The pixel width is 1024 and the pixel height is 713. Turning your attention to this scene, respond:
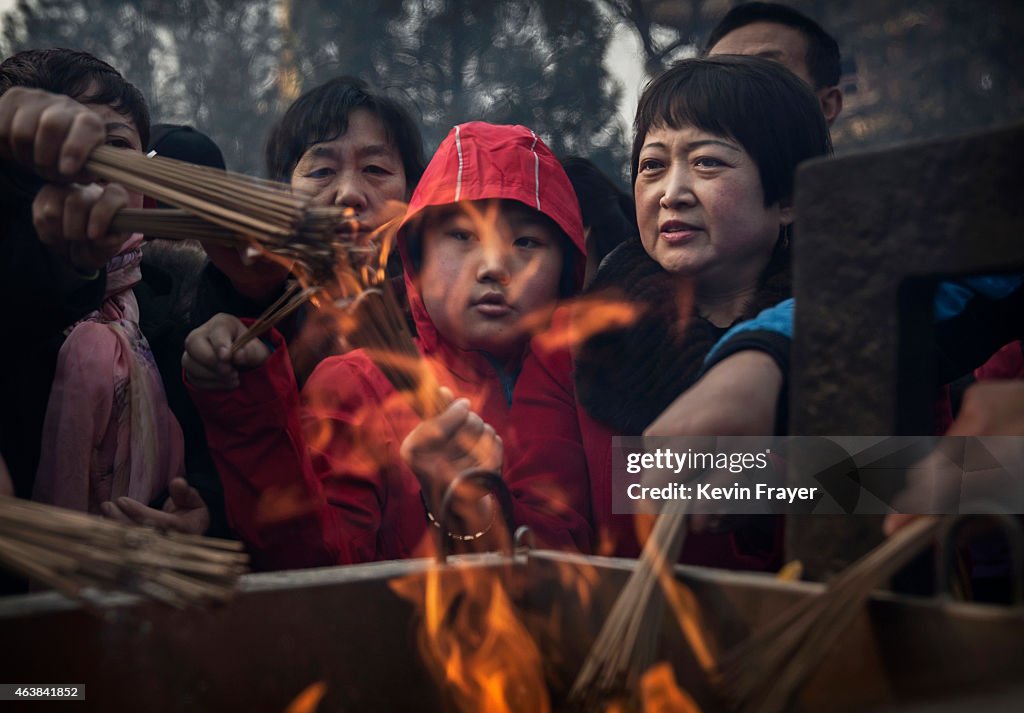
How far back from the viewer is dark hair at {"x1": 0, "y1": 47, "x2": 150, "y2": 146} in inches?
89.4

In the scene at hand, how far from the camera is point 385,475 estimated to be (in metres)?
2.14

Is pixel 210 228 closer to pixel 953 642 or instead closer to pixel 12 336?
pixel 12 336

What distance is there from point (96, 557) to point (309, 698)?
0.47m

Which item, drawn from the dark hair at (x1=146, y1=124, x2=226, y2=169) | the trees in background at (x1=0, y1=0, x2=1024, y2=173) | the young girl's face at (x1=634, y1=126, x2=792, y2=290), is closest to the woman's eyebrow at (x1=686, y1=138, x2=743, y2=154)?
the young girl's face at (x1=634, y1=126, x2=792, y2=290)

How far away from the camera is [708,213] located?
2.04m

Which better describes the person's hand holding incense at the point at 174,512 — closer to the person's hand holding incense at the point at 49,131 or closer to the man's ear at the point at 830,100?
the person's hand holding incense at the point at 49,131

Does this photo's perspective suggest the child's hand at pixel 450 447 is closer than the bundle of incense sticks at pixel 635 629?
No

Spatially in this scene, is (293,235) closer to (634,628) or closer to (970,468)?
(634,628)

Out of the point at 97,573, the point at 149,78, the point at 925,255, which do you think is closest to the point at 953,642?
the point at 925,255

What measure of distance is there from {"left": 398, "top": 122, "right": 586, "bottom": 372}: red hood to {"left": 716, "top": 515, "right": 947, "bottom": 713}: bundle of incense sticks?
1.23m

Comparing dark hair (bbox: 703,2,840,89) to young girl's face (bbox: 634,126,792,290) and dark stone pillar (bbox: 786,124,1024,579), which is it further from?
dark stone pillar (bbox: 786,124,1024,579)

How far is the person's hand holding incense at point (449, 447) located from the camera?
1.65 metres

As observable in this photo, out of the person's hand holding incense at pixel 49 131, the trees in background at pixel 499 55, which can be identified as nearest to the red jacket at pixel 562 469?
the person's hand holding incense at pixel 49 131

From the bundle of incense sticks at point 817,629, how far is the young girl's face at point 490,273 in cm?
114
